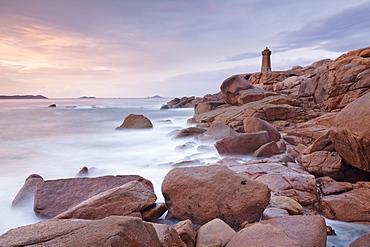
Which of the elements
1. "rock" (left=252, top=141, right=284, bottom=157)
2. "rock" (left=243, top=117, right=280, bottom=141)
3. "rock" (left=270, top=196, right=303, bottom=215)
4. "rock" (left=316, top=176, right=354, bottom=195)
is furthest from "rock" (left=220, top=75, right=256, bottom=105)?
"rock" (left=270, top=196, right=303, bottom=215)

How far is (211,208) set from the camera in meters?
3.47

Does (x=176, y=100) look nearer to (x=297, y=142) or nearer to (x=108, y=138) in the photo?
(x=108, y=138)

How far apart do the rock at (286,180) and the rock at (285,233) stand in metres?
1.18

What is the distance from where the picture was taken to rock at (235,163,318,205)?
4.15m

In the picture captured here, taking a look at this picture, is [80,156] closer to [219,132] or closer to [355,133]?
[219,132]

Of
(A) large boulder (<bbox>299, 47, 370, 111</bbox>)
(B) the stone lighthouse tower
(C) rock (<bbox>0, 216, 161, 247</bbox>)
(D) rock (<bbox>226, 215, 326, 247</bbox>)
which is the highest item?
(B) the stone lighthouse tower

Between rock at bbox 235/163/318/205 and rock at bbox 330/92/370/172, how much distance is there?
0.91 metres

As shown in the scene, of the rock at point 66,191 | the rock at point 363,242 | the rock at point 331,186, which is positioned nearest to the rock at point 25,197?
the rock at point 66,191

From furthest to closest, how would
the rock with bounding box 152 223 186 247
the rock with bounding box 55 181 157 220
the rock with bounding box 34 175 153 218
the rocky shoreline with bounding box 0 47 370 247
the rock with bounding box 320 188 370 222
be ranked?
1. the rock with bounding box 34 175 153 218
2. the rock with bounding box 320 188 370 222
3. the rock with bounding box 55 181 157 220
4. the rock with bounding box 152 223 186 247
5. the rocky shoreline with bounding box 0 47 370 247

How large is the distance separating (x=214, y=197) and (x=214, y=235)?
785mm

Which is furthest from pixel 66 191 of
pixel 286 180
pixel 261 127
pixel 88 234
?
pixel 261 127

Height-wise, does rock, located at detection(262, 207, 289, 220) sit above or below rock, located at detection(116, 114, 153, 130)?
below

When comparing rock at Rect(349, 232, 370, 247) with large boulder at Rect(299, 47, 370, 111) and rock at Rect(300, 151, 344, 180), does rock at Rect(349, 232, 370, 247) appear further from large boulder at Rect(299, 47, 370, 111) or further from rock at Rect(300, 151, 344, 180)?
large boulder at Rect(299, 47, 370, 111)

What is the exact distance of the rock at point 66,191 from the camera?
3.91 meters
